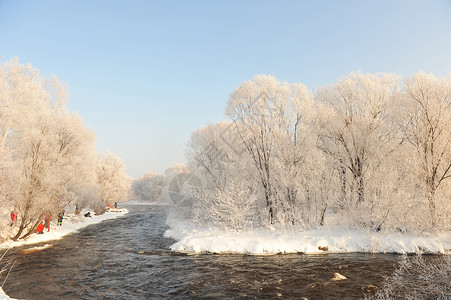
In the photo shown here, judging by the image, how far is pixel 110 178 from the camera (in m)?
50.6

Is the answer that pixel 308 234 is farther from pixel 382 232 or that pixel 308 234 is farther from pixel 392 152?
pixel 392 152

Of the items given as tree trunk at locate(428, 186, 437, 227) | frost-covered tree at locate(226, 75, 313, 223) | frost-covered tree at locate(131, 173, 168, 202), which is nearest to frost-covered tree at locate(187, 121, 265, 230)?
frost-covered tree at locate(226, 75, 313, 223)

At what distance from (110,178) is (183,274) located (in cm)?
4431

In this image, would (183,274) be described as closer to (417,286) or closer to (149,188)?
(417,286)

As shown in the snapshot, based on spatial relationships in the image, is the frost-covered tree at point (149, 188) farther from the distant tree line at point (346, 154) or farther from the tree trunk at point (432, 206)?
the tree trunk at point (432, 206)

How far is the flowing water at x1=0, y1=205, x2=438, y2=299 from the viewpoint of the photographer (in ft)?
32.3

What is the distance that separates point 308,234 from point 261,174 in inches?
291

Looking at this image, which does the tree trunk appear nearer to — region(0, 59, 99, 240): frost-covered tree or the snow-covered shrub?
the snow-covered shrub

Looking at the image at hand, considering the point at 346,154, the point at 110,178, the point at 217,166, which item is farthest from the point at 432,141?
the point at 110,178

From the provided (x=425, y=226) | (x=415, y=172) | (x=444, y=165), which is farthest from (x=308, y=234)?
(x=444, y=165)

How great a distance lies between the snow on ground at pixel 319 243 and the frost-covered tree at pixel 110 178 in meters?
36.8

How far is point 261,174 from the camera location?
78.2 feet

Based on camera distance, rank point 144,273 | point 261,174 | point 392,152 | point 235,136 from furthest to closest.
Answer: point 235,136 → point 261,174 → point 392,152 → point 144,273

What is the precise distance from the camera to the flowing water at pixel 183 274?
32.3 feet
